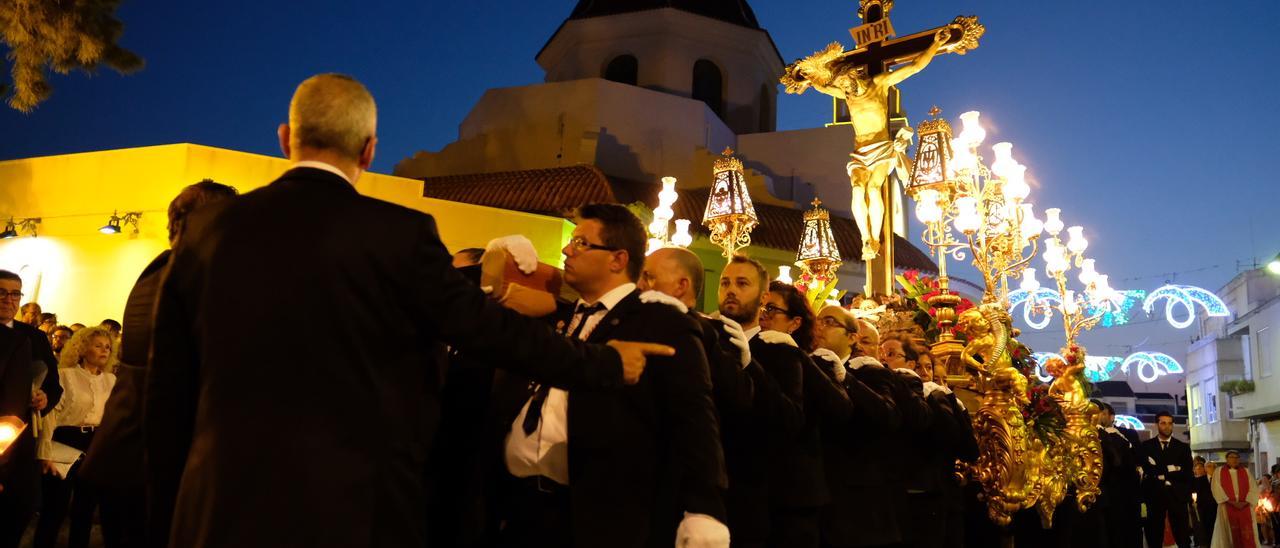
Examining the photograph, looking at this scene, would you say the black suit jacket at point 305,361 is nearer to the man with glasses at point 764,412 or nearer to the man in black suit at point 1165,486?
the man with glasses at point 764,412

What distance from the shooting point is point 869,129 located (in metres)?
11.3

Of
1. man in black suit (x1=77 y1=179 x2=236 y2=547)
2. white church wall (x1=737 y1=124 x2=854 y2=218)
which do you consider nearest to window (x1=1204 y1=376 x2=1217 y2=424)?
white church wall (x1=737 y1=124 x2=854 y2=218)

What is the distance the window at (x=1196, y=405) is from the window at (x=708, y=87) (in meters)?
28.4

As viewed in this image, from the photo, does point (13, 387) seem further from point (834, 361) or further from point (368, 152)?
point (834, 361)

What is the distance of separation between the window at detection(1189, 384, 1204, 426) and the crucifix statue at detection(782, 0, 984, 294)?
38023mm

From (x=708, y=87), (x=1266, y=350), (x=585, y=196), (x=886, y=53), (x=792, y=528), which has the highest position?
(x=708, y=87)

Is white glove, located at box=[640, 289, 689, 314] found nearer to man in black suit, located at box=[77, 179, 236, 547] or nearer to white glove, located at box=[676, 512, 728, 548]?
white glove, located at box=[676, 512, 728, 548]

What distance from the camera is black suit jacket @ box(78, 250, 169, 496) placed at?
9.00ft

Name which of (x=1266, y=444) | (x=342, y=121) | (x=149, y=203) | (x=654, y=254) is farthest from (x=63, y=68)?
(x=1266, y=444)

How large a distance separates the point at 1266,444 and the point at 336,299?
39.4 metres

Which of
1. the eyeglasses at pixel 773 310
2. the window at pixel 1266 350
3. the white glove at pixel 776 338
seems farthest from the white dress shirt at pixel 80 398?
the window at pixel 1266 350

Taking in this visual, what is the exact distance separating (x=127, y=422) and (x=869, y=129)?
9753 millimetres

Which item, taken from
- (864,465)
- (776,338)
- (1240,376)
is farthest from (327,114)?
(1240,376)

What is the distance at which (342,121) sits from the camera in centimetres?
221
